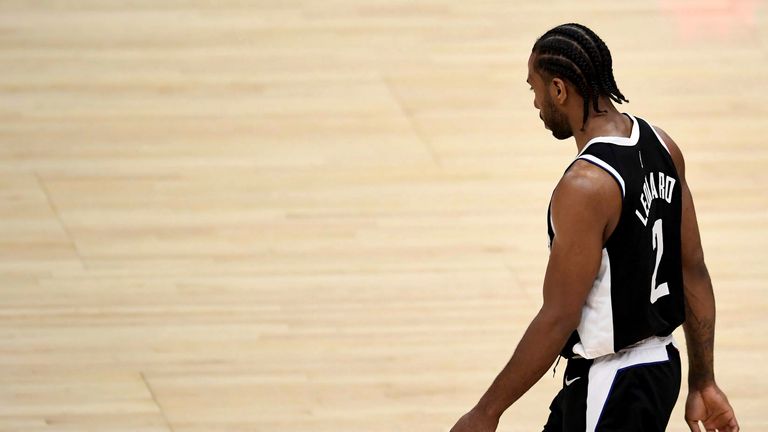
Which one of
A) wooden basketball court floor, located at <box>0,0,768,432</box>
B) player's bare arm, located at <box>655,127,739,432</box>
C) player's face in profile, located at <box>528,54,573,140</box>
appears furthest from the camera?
wooden basketball court floor, located at <box>0,0,768,432</box>

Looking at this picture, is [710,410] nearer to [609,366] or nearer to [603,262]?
[609,366]

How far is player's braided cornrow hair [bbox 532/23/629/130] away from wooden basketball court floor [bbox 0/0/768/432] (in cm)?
140

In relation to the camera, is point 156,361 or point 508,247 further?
point 508,247

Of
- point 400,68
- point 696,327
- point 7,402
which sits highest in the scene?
point 696,327

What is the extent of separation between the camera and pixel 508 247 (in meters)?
3.84

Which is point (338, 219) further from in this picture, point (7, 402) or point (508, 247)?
point (7, 402)

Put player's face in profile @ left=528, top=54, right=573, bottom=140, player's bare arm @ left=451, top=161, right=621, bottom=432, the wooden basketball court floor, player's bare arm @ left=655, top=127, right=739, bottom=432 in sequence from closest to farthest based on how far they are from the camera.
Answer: player's bare arm @ left=451, top=161, right=621, bottom=432, player's face in profile @ left=528, top=54, right=573, bottom=140, player's bare arm @ left=655, top=127, right=739, bottom=432, the wooden basketball court floor

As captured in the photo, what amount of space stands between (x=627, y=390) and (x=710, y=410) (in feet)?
0.82

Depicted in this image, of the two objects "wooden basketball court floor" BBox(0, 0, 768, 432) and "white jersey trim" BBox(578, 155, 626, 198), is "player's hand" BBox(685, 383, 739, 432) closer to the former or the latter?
"white jersey trim" BBox(578, 155, 626, 198)

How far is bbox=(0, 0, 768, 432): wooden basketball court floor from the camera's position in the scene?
132 inches

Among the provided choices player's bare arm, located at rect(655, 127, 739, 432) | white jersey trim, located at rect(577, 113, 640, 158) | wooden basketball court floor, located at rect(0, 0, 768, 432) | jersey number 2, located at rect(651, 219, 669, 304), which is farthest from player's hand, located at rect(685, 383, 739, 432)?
wooden basketball court floor, located at rect(0, 0, 768, 432)

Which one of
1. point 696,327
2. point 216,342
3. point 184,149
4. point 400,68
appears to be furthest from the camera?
point 400,68

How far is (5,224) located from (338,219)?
1044 mm

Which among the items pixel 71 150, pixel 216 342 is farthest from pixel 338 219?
pixel 71 150
